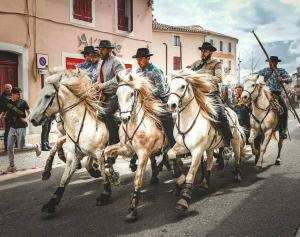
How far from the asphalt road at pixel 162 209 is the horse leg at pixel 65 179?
15 centimetres

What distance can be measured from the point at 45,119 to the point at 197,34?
2041 inches

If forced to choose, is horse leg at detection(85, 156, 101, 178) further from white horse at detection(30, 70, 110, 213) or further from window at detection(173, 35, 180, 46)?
window at detection(173, 35, 180, 46)

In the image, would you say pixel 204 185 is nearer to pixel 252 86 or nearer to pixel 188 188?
pixel 188 188

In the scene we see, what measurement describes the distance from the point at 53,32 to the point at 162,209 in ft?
36.5

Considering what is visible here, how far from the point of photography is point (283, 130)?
29.1 ft

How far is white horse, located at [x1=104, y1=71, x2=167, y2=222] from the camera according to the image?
500cm

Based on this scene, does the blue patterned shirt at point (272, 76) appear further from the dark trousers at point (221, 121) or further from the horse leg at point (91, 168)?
the horse leg at point (91, 168)

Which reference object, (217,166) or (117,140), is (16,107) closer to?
Answer: (117,140)

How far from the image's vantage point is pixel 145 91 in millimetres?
5523

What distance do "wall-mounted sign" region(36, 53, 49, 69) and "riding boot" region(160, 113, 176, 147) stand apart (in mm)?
8823

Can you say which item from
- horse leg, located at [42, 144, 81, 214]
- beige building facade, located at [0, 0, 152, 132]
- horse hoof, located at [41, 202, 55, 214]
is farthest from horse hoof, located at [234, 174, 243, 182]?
beige building facade, located at [0, 0, 152, 132]

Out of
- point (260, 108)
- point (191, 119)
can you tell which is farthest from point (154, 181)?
point (260, 108)

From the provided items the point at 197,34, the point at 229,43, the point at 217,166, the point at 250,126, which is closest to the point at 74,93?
the point at 217,166

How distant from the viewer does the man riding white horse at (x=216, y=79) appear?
244 inches
